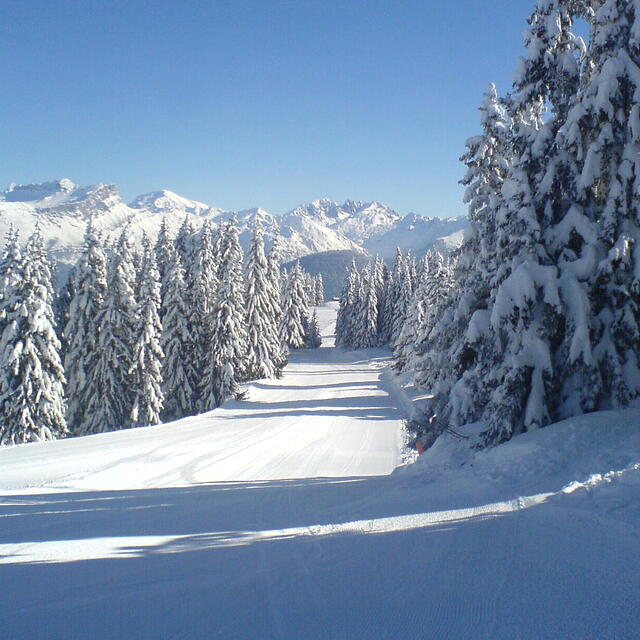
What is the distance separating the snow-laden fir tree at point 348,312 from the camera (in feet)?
248

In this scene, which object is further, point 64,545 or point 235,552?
point 64,545

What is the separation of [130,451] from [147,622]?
13446 mm

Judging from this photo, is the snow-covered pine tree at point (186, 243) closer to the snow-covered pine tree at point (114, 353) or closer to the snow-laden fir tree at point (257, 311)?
the snow-laden fir tree at point (257, 311)

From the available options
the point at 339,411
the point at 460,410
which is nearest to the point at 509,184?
the point at 460,410

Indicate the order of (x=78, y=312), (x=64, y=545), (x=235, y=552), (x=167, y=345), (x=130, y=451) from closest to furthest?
(x=235, y=552) → (x=64, y=545) → (x=130, y=451) → (x=78, y=312) → (x=167, y=345)

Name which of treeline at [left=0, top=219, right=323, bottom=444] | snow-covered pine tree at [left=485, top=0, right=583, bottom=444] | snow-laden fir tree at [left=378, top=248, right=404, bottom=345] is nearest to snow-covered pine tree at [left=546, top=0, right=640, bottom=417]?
snow-covered pine tree at [left=485, top=0, right=583, bottom=444]

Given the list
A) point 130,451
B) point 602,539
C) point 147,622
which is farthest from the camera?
point 130,451

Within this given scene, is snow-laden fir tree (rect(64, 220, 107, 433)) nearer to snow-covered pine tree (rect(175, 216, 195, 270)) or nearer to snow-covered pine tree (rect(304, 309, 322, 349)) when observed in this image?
snow-covered pine tree (rect(175, 216, 195, 270))

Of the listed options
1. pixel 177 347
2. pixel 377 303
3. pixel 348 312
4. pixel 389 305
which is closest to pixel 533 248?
pixel 177 347

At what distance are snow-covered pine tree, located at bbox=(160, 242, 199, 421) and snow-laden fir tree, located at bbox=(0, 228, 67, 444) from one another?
8.61 metres

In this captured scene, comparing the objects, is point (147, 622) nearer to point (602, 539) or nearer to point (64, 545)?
point (64, 545)

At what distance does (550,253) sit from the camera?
9.80m

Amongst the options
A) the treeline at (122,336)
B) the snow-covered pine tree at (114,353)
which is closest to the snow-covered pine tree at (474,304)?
the treeline at (122,336)

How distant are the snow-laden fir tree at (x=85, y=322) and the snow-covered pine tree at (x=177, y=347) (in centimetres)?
441
